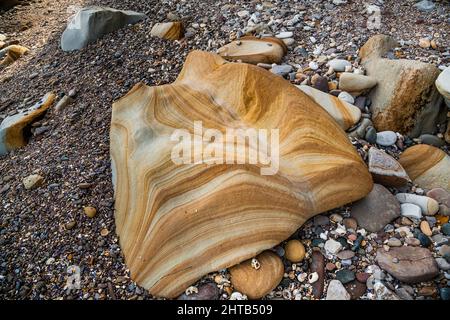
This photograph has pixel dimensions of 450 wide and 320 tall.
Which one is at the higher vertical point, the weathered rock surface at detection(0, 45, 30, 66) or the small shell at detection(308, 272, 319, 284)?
the weathered rock surface at detection(0, 45, 30, 66)

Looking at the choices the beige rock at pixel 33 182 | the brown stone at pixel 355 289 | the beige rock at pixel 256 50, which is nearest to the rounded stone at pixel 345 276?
the brown stone at pixel 355 289

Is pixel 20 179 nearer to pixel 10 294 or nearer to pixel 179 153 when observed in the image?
pixel 10 294

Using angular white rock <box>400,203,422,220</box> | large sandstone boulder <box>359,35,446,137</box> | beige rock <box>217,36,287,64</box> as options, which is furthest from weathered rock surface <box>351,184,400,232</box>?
beige rock <box>217,36,287,64</box>

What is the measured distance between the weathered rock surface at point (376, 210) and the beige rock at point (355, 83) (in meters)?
0.74

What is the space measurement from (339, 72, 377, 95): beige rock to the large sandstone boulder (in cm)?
5

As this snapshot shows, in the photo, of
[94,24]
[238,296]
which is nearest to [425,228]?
[238,296]

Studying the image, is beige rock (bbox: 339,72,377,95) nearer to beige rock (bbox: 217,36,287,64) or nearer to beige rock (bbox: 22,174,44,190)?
beige rock (bbox: 217,36,287,64)

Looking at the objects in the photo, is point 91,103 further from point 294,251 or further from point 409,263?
point 409,263

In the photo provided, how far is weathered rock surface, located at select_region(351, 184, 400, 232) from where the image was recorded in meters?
1.81

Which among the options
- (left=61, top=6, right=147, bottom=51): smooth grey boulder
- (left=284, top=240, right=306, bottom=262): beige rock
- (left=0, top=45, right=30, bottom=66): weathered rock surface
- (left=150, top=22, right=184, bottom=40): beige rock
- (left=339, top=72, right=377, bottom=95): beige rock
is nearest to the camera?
(left=284, top=240, right=306, bottom=262): beige rock

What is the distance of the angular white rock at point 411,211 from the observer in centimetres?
183

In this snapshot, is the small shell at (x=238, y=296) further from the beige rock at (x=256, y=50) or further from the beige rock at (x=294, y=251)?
the beige rock at (x=256, y=50)

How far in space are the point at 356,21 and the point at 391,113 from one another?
95 cm

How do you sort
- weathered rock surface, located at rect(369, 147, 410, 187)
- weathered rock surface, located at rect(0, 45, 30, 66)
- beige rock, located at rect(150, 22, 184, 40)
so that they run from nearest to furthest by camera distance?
weathered rock surface, located at rect(369, 147, 410, 187) < beige rock, located at rect(150, 22, 184, 40) < weathered rock surface, located at rect(0, 45, 30, 66)
